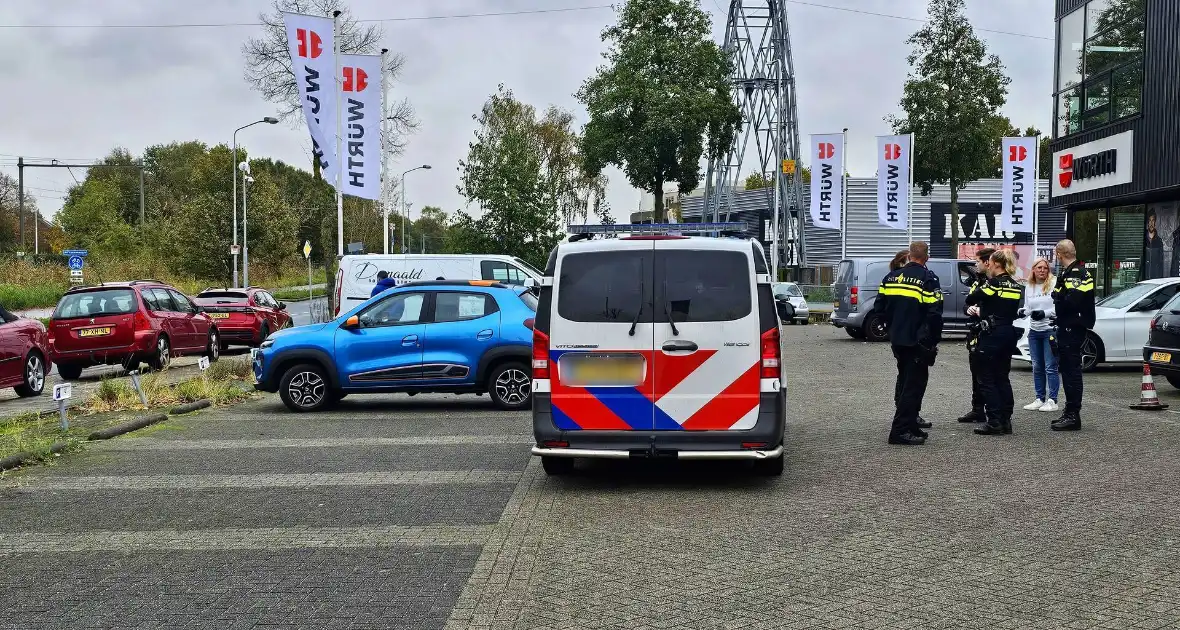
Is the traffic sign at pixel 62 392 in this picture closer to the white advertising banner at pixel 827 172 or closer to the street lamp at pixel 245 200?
the white advertising banner at pixel 827 172

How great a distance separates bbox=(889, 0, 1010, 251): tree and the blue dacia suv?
101 feet

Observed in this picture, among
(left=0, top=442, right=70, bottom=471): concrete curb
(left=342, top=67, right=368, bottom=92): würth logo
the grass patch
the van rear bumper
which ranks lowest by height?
the grass patch

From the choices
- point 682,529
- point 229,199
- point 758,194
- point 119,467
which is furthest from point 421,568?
point 758,194

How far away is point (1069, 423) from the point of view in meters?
11.8

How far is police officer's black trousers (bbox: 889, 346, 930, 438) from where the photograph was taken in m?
10.8

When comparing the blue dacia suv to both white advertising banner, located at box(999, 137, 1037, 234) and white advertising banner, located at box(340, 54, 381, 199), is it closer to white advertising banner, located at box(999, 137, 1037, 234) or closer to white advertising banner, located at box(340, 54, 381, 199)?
white advertising banner, located at box(340, 54, 381, 199)

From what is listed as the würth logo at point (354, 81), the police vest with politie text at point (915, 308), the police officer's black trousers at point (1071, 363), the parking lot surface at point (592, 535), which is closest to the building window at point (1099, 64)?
the würth logo at point (354, 81)

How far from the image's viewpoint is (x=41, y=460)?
411 inches

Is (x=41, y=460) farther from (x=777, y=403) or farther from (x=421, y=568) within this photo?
(x=777, y=403)

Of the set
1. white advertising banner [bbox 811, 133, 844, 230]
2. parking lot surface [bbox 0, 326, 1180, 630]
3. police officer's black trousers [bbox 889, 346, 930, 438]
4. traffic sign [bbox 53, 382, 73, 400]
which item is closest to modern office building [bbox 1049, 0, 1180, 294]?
white advertising banner [bbox 811, 133, 844, 230]

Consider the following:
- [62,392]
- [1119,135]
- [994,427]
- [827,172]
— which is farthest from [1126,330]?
[827,172]

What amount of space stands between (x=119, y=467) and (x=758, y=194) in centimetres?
5819

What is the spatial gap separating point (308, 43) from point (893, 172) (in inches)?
901

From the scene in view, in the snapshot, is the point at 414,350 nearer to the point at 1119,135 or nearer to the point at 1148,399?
the point at 1148,399
